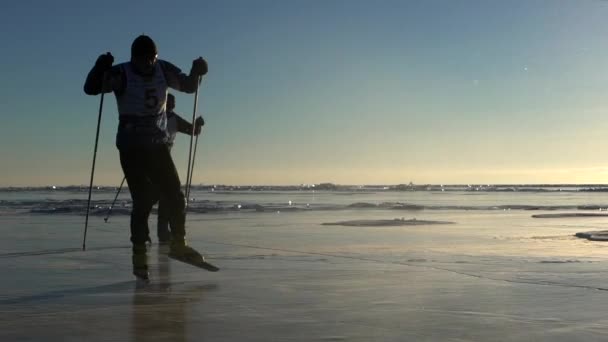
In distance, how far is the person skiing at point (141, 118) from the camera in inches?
225

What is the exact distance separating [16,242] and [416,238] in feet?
18.3

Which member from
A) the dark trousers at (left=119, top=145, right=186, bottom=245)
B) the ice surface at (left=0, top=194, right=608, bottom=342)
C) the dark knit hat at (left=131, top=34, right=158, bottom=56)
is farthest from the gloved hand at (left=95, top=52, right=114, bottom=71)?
the ice surface at (left=0, top=194, right=608, bottom=342)

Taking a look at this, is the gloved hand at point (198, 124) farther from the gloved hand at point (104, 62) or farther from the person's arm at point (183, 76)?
the gloved hand at point (104, 62)

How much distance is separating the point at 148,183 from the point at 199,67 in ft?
3.51

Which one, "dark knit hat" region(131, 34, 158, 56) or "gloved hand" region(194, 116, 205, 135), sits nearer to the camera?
"dark knit hat" region(131, 34, 158, 56)

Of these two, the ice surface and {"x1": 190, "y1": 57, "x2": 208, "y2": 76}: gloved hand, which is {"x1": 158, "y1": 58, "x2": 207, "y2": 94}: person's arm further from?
the ice surface

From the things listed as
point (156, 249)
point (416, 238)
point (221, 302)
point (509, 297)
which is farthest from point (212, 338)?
point (416, 238)

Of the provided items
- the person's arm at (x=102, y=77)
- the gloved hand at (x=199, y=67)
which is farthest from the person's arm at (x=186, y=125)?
the person's arm at (x=102, y=77)

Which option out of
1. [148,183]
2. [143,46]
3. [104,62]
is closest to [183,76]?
[143,46]

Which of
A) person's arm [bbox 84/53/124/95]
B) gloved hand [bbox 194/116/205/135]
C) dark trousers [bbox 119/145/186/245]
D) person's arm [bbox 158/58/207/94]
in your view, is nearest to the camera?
person's arm [bbox 84/53/124/95]

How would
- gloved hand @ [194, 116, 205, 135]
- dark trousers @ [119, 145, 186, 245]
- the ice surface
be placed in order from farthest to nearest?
gloved hand @ [194, 116, 205, 135], dark trousers @ [119, 145, 186, 245], the ice surface

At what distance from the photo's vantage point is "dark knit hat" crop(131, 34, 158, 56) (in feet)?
18.7

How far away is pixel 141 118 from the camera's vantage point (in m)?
5.75

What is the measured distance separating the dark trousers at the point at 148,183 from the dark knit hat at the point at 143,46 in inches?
29.4
